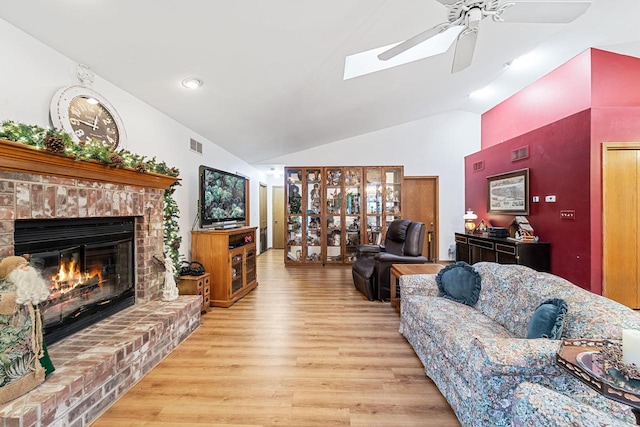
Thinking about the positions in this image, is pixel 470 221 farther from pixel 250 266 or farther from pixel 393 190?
pixel 250 266

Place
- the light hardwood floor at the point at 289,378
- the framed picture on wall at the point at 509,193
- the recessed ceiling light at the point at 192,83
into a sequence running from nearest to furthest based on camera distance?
the light hardwood floor at the point at 289,378 → the recessed ceiling light at the point at 192,83 → the framed picture on wall at the point at 509,193

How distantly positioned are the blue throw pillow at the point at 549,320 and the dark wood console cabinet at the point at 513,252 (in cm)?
293

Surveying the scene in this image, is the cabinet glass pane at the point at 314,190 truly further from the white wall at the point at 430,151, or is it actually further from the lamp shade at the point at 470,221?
the lamp shade at the point at 470,221

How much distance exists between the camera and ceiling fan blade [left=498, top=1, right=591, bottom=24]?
5.75 ft

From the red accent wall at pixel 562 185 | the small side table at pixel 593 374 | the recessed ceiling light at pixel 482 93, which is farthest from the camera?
the recessed ceiling light at pixel 482 93

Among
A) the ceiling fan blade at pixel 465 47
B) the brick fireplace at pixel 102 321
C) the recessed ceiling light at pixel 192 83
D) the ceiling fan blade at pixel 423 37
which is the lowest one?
the brick fireplace at pixel 102 321

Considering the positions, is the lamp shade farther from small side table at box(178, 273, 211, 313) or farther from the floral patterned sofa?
small side table at box(178, 273, 211, 313)

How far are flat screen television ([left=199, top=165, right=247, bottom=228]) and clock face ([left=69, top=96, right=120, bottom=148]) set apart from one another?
1193 millimetres

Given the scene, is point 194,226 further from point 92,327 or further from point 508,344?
point 508,344

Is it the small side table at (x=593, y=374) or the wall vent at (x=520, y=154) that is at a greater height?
the wall vent at (x=520, y=154)

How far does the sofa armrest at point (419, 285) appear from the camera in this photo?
101 inches

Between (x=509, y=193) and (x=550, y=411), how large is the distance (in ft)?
15.4

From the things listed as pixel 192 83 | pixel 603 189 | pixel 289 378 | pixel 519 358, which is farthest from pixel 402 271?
pixel 192 83

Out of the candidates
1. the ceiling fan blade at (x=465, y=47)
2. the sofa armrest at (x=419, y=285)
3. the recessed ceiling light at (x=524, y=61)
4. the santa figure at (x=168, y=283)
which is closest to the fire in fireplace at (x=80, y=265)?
the santa figure at (x=168, y=283)
